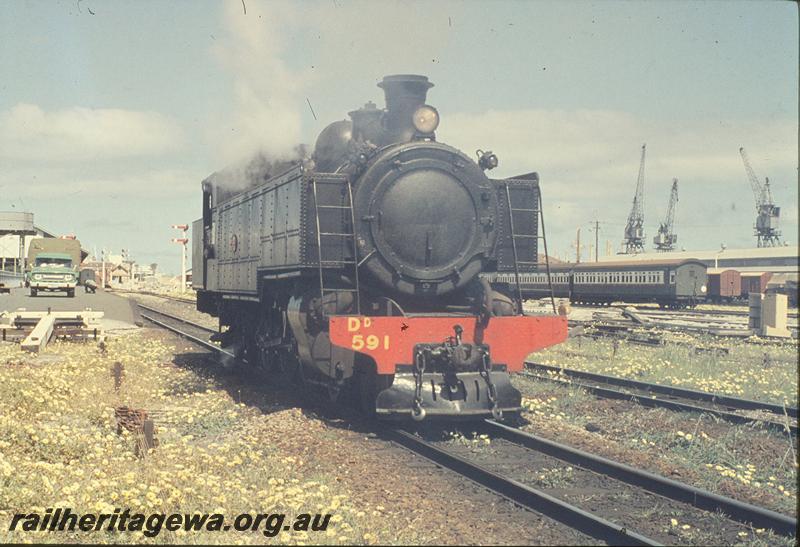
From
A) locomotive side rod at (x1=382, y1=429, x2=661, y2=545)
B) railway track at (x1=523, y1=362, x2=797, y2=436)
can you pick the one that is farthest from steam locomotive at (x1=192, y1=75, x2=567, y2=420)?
railway track at (x1=523, y1=362, x2=797, y2=436)

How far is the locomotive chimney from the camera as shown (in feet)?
29.8

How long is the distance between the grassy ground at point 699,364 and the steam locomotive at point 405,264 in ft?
14.0

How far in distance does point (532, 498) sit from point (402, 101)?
5.03m

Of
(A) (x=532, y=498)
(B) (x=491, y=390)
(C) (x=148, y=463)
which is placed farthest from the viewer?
(B) (x=491, y=390)

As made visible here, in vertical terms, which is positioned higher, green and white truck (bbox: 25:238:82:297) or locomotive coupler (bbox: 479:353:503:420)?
green and white truck (bbox: 25:238:82:297)

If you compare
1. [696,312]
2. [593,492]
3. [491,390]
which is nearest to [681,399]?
[491,390]

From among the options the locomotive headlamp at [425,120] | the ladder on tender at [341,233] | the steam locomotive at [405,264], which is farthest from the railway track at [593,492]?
the locomotive headlamp at [425,120]

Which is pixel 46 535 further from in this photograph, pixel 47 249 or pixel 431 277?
pixel 47 249

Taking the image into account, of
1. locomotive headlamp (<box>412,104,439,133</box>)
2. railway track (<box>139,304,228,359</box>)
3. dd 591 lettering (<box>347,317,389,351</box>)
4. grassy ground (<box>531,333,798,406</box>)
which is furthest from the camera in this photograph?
railway track (<box>139,304,228,359</box>)

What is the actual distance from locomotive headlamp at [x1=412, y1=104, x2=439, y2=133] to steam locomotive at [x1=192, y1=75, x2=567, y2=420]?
14mm

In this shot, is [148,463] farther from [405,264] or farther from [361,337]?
[405,264]

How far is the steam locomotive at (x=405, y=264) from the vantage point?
823 centimetres

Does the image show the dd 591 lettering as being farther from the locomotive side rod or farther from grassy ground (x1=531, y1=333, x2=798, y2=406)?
grassy ground (x1=531, y1=333, x2=798, y2=406)

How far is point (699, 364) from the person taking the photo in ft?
47.4
